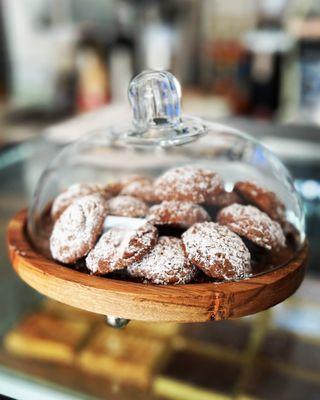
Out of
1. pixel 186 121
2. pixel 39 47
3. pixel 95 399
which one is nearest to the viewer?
pixel 186 121

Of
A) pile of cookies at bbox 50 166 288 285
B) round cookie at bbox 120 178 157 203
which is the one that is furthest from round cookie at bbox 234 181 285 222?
round cookie at bbox 120 178 157 203

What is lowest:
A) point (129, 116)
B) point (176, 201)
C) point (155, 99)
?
point (129, 116)

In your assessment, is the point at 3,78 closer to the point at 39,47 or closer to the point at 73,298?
the point at 39,47

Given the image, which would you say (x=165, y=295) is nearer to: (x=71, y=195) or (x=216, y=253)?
(x=216, y=253)

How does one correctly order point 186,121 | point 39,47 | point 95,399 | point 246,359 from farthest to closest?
point 39,47 < point 246,359 < point 95,399 < point 186,121

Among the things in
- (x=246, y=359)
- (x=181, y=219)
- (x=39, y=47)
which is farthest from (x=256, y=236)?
(x=39, y=47)

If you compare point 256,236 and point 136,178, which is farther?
point 136,178

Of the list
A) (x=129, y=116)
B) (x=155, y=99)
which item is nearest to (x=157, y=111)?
(x=155, y=99)

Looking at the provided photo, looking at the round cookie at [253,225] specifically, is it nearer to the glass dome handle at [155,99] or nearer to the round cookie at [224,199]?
the round cookie at [224,199]
